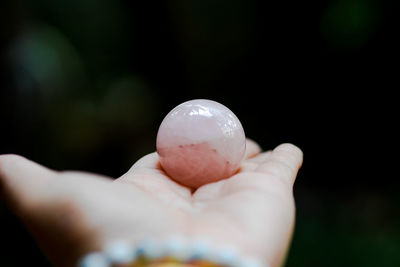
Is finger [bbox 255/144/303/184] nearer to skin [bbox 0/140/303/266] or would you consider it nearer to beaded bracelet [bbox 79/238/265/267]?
skin [bbox 0/140/303/266]

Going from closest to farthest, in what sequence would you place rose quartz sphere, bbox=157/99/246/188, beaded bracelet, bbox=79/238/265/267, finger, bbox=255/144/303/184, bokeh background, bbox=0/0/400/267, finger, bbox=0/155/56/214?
beaded bracelet, bbox=79/238/265/267, finger, bbox=0/155/56/214, finger, bbox=255/144/303/184, rose quartz sphere, bbox=157/99/246/188, bokeh background, bbox=0/0/400/267

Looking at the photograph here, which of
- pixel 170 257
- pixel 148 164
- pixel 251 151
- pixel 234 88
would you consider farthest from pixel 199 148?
pixel 234 88

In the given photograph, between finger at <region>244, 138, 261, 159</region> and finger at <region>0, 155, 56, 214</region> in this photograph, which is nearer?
finger at <region>0, 155, 56, 214</region>

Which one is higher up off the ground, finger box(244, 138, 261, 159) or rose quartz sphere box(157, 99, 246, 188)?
rose quartz sphere box(157, 99, 246, 188)

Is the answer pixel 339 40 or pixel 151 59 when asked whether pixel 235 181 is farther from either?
pixel 151 59

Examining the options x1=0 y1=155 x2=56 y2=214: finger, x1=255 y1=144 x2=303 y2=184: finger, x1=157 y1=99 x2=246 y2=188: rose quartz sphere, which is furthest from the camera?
x1=157 y1=99 x2=246 y2=188: rose quartz sphere

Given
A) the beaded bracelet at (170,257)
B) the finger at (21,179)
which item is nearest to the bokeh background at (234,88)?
the finger at (21,179)

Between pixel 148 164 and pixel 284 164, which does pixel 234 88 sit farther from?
pixel 284 164

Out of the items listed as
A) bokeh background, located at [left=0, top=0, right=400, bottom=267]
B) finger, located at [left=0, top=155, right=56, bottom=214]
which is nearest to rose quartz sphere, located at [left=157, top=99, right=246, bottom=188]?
finger, located at [left=0, top=155, right=56, bottom=214]
